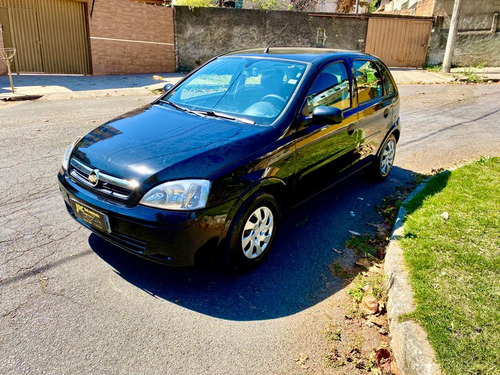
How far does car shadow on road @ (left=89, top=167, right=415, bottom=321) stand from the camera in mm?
3137

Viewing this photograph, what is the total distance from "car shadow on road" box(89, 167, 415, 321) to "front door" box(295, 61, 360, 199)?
0.53m

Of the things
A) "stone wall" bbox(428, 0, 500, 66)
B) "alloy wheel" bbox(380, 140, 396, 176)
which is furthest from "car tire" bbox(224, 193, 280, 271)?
"stone wall" bbox(428, 0, 500, 66)

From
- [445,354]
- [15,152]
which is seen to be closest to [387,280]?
[445,354]

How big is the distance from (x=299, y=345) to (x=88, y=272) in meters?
1.85

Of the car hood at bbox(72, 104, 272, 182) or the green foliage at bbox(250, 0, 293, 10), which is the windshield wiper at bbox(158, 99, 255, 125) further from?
the green foliage at bbox(250, 0, 293, 10)

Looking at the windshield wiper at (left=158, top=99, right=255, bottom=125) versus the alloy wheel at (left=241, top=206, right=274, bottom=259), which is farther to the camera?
the windshield wiper at (left=158, top=99, right=255, bottom=125)

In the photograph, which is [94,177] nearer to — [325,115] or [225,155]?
[225,155]

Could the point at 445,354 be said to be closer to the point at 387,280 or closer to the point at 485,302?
the point at 485,302

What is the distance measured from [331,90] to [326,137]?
552mm

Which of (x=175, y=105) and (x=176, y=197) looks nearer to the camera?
(x=176, y=197)

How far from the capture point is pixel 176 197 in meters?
2.94

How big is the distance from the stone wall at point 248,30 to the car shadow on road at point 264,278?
14.3m

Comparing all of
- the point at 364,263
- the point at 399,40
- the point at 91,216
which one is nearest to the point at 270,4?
the point at 399,40

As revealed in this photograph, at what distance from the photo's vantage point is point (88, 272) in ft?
11.1
